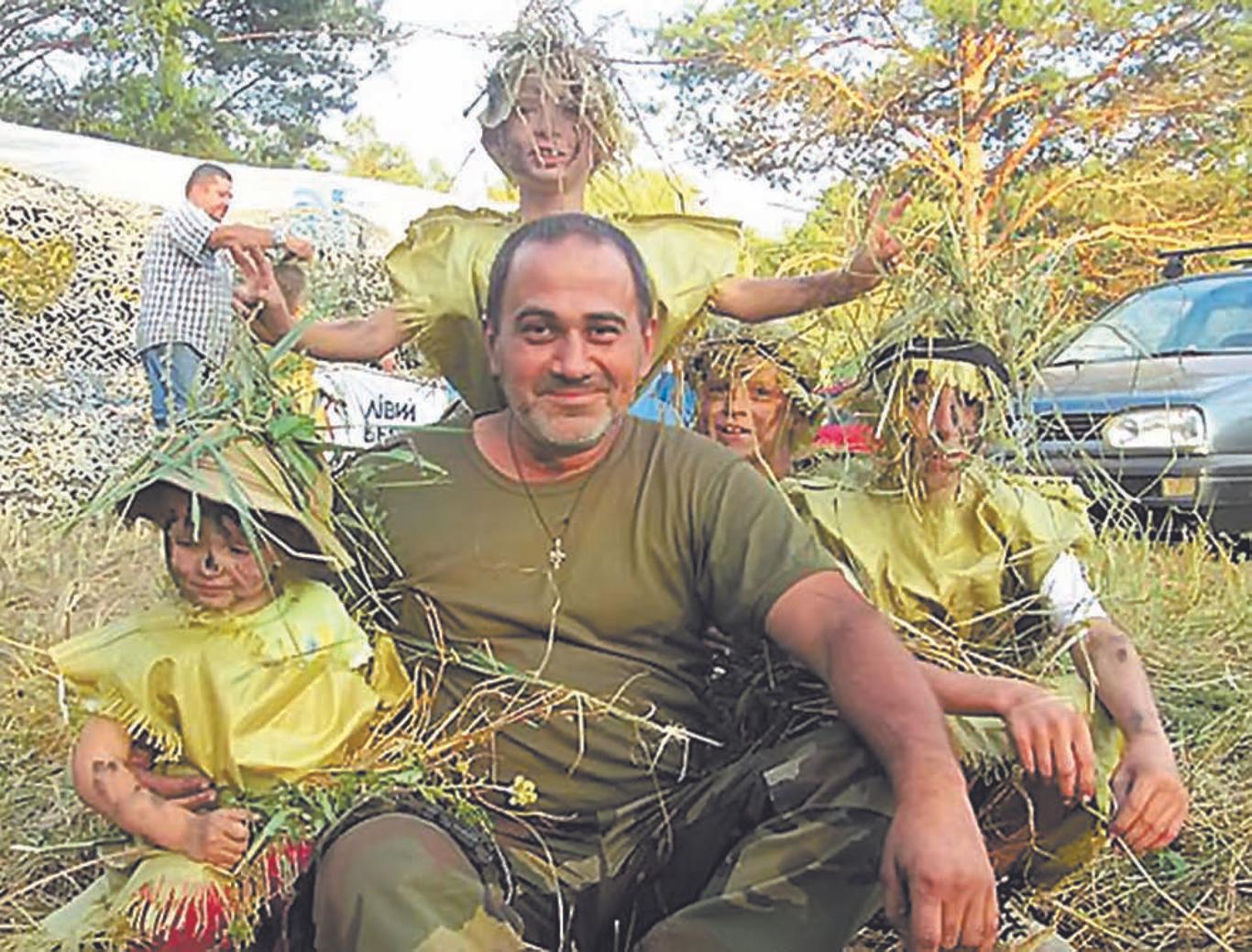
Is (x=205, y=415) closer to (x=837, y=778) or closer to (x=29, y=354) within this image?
(x=837, y=778)

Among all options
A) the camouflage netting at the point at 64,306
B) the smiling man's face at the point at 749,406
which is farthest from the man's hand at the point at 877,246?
the camouflage netting at the point at 64,306

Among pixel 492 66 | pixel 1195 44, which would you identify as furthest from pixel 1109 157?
pixel 492 66

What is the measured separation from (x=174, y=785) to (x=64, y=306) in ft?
22.2

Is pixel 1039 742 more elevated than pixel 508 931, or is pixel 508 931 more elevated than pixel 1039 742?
pixel 1039 742

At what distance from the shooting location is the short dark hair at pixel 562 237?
249 centimetres

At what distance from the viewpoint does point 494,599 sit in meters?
2.43

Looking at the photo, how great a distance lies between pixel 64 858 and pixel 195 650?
0.90 meters

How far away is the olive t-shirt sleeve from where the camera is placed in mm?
2303

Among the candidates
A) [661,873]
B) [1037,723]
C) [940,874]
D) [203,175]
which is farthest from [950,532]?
[203,175]

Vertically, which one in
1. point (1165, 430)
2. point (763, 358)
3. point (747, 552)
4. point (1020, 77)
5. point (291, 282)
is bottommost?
point (1165, 430)

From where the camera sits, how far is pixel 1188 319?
7176 mm

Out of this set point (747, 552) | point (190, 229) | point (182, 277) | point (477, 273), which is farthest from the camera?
point (190, 229)

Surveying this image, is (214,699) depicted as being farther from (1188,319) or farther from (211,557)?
(1188,319)

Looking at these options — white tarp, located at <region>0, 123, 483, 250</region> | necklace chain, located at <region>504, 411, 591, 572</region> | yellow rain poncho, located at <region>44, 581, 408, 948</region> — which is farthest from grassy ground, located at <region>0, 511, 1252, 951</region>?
Result: white tarp, located at <region>0, 123, 483, 250</region>
